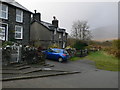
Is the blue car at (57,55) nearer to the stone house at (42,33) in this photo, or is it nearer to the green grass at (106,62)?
the green grass at (106,62)

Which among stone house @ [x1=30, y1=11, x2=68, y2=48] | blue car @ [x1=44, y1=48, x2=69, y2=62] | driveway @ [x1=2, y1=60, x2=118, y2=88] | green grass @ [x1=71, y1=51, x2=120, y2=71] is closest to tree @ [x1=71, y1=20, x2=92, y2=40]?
stone house @ [x1=30, y1=11, x2=68, y2=48]

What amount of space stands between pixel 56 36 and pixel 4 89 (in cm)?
2276

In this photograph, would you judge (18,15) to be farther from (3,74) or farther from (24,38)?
(3,74)

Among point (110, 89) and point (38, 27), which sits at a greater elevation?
point (38, 27)

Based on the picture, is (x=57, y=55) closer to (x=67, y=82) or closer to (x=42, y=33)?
(x=67, y=82)

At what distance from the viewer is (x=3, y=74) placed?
743 centimetres

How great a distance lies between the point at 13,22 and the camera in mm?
16359

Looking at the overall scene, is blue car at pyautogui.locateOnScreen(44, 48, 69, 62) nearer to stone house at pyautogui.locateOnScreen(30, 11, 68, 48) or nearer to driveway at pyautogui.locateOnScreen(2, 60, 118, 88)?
driveway at pyautogui.locateOnScreen(2, 60, 118, 88)

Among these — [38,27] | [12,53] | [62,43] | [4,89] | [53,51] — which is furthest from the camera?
[62,43]

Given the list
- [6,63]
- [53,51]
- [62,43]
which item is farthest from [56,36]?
[6,63]

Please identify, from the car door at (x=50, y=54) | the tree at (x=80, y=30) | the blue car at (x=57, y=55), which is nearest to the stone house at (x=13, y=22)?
the car door at (x=50, y=54)

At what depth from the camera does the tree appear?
3817 cm

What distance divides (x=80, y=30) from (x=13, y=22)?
26.6 m

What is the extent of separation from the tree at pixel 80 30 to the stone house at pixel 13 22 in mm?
22966
